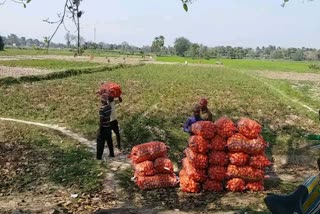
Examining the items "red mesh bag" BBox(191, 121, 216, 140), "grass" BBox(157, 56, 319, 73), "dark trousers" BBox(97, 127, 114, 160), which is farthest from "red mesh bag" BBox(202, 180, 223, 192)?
"grass" BBox(157, 56, 319, 73)

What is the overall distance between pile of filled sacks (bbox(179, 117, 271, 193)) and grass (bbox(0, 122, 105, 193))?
7.00 ft

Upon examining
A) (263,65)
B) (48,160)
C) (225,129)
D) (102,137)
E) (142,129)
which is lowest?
(48,160)

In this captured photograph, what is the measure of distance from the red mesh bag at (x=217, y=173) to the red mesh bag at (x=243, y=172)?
0.12 metres

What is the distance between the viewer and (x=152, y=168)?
905cm

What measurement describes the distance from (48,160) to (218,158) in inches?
187

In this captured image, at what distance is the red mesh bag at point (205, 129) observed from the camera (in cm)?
855

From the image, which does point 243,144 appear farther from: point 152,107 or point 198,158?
point 152,107

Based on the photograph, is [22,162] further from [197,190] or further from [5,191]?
[197,190]

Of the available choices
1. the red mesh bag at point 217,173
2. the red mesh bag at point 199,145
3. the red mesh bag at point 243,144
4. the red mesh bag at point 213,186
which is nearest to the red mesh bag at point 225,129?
the red mesh bag at point 243,144

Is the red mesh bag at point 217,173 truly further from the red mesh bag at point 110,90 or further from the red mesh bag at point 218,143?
the red mesh bag at point 110,90

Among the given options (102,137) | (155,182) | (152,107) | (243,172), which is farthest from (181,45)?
(243,172)

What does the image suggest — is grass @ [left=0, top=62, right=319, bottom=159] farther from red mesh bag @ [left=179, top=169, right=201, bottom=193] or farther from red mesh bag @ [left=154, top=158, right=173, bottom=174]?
red mesh bag @ [left=179, top=169, right=201, bottom=193]

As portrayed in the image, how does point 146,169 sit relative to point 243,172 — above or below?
below

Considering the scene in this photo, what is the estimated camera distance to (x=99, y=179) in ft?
31.1
